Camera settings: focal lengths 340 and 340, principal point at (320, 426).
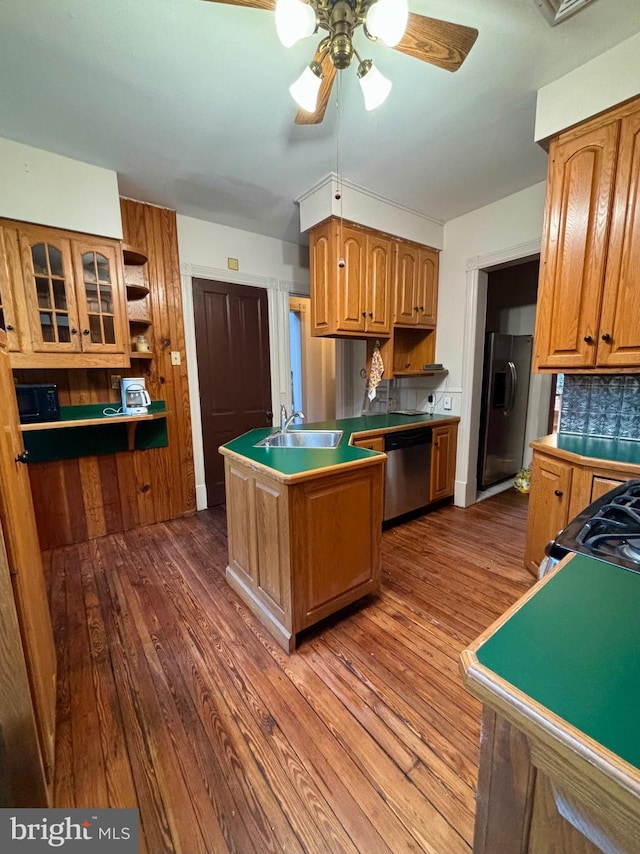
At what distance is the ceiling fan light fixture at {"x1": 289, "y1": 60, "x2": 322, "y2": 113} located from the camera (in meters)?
1.30

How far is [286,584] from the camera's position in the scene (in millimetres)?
1596

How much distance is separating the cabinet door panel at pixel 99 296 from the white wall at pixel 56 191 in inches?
5.6

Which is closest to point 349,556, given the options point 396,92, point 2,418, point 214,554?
point 214,554

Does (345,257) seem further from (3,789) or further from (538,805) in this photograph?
(3,789)

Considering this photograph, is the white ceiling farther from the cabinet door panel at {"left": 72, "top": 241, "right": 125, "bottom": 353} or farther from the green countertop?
the green countertop

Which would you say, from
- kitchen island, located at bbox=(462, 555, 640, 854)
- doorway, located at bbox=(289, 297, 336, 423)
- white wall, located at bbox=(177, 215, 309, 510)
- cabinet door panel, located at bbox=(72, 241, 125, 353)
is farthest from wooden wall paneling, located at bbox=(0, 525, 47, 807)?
doorway, located at bbox=(289, 297, 336, 423)

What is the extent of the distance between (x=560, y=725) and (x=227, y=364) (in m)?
3.34

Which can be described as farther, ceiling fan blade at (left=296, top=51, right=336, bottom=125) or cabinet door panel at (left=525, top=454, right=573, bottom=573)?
cabinet door panel at (left=525, top=454, right=573, bottom=573)

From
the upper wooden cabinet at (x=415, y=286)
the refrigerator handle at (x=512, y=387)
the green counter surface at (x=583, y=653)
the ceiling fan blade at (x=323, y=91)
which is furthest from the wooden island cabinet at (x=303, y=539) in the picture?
the refrigerator handle at (x=512, y=387)

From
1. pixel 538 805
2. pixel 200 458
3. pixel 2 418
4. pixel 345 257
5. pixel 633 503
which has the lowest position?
pixel 200 458

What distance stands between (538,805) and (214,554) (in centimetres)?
233

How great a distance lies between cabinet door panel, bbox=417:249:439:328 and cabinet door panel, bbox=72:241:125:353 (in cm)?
255

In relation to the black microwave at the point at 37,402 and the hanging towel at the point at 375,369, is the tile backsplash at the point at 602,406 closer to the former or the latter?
the hanging towel at the point at 375,369

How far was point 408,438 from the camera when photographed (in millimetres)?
2904
